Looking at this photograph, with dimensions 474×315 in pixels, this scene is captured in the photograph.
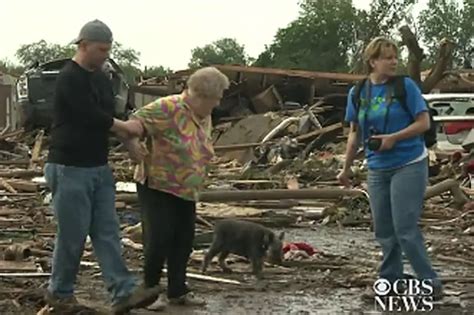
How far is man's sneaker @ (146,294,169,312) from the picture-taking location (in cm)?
750

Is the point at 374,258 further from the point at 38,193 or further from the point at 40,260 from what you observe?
the point at 38,193

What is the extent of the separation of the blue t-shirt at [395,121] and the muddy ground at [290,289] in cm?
111

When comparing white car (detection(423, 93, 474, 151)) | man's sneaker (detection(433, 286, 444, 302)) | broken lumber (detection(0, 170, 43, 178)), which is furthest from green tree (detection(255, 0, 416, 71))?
man's sneaker (detection(433, 286, 444, 302))

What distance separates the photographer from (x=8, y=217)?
45.9 feet

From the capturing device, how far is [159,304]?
7.63m

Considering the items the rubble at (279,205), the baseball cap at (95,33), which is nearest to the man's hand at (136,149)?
the baseball cap at (95,33)

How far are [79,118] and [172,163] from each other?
862 millimetres

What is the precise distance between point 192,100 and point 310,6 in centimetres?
10548

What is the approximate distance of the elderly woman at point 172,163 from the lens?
744 cm

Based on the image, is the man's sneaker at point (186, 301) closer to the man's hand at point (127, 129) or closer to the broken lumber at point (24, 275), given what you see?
the man's hand at point (127, 129)

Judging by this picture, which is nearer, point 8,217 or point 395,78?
point 395,78

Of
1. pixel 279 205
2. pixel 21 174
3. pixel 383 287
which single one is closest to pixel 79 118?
pixel 383 287

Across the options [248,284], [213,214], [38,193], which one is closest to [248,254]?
[248,284]

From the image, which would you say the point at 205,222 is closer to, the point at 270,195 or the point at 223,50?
the point at 270,195
